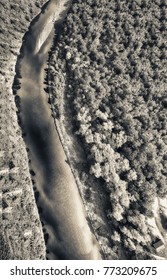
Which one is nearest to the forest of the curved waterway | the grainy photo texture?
the grainy photo texture

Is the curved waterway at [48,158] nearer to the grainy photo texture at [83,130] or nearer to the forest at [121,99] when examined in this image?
the grainy photo texture at [83,130]

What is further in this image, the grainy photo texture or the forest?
the forest

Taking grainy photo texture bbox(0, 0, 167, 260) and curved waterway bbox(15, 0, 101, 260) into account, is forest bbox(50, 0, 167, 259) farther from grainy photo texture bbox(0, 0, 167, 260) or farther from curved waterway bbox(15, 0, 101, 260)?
curved waterway bbox(15, 0, 101, 260)

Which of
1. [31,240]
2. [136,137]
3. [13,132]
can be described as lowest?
[31,240]

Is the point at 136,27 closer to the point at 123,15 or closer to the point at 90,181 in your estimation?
the point at 123,15
